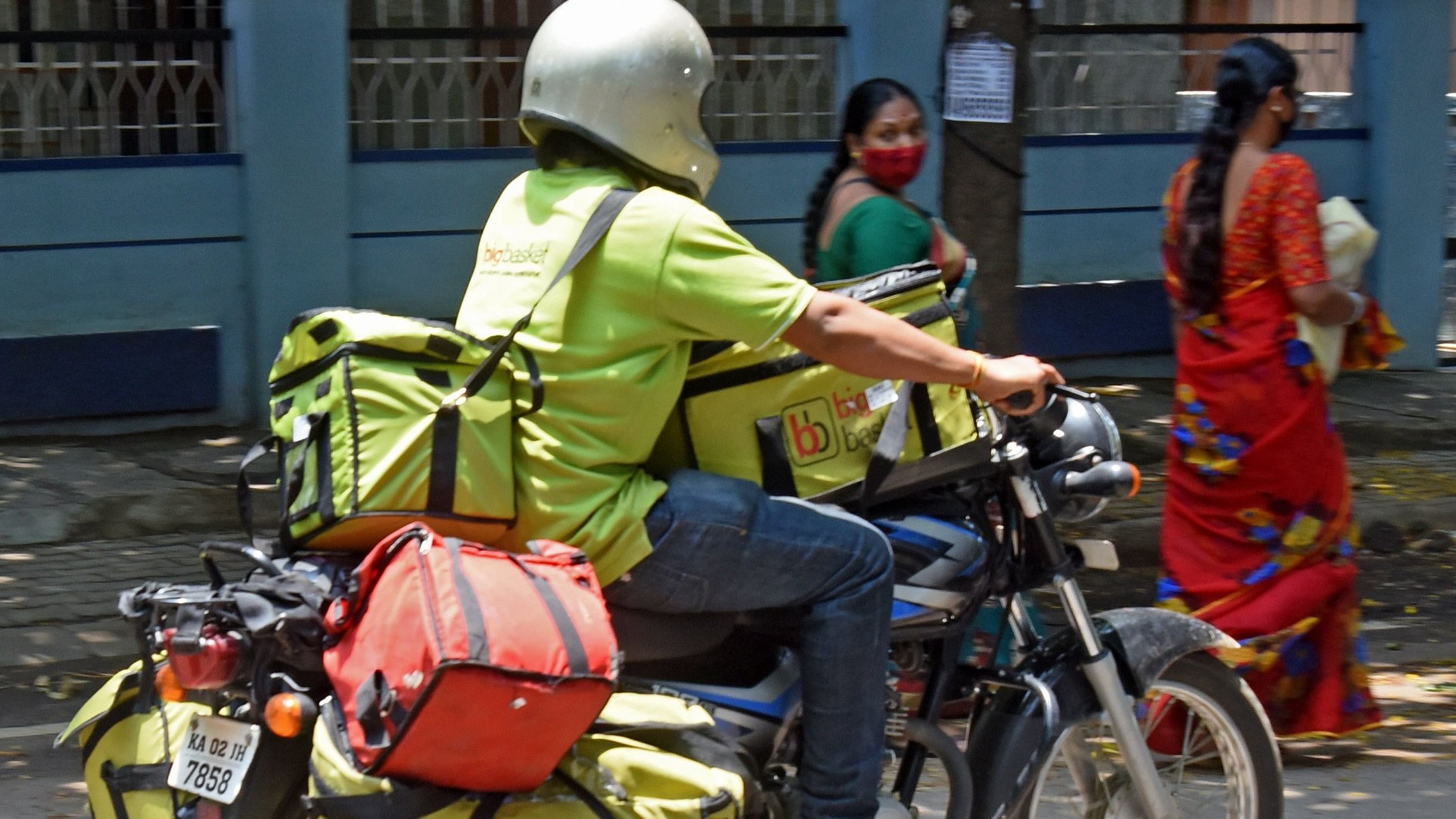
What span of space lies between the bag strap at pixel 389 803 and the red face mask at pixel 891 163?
3.03 metres

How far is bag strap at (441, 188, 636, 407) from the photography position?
2900mm

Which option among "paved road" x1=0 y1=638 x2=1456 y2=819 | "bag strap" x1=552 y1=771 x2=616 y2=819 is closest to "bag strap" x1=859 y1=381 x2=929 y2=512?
"bag strap" x1=552 y1=771 x2=616 y2=819

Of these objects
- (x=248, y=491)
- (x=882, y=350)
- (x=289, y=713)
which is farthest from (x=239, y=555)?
(x=882, y=350)

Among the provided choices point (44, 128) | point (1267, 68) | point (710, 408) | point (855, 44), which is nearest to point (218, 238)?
point (44, 128)

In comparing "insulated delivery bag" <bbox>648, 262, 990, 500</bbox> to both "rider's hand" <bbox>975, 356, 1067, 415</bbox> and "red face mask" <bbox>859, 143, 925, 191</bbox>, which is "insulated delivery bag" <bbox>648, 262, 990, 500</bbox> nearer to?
"rider's hand" <bbox>975, 356, 1067, 415</bbox>

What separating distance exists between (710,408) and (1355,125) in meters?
9.26

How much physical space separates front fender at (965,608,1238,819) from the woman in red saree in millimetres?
1525

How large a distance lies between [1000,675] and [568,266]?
1.23 m

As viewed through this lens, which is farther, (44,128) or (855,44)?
(855,44)

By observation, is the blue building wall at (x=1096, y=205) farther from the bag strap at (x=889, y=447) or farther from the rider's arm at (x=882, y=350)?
the rider's arm at (x=882, y=350)

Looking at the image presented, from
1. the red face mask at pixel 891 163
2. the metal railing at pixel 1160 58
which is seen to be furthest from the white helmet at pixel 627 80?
the metal railing at pixel 1160 58

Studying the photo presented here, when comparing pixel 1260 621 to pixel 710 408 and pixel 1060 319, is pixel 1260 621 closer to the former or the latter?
pixel 710 408

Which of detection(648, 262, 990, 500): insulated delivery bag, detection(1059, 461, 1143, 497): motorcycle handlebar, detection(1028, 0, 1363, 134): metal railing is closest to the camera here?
detection(648, 262, 990, 500): insulated delivery bag

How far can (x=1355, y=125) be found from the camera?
1149 cm
